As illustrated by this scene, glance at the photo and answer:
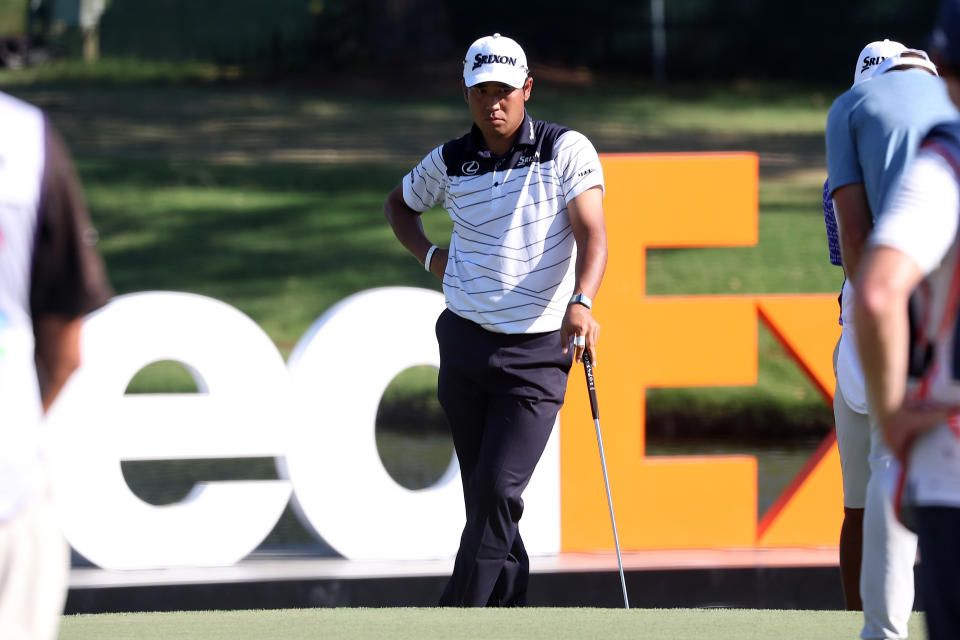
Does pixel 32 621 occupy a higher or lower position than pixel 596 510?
higher

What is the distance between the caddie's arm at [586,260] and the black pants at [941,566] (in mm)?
2325

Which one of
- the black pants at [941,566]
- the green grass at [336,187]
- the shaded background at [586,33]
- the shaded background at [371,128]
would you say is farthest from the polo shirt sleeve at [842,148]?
the shaded background at [586,33]

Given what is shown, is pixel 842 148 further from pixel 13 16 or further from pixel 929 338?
pixel 13 16

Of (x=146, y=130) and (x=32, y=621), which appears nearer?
(x=32, y=621)

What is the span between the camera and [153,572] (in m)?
5.97

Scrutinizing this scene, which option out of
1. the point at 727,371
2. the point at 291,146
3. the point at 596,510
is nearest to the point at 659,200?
the point at 727,371

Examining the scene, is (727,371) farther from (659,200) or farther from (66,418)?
(66,418)

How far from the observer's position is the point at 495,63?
4.64 metres

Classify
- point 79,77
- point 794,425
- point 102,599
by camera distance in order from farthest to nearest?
1. point 79,77
2. point 794,425
3. point 102,599

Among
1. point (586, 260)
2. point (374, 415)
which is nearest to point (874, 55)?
point (586, 260)

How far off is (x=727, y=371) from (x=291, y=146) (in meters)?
14.5

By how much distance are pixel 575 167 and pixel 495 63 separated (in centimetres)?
42

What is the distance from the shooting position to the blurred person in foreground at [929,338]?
7.11ft

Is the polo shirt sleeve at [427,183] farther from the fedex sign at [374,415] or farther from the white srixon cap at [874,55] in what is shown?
the white srixon cap at [874,55]
